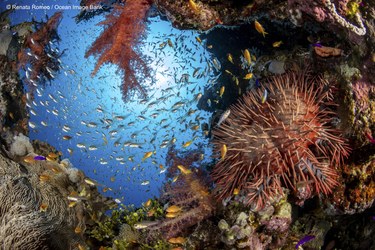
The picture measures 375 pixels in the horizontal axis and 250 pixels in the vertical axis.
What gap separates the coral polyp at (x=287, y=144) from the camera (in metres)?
3.63

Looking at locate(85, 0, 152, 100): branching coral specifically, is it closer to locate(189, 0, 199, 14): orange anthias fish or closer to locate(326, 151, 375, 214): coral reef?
locate(189, 0, 199, 14): orange anthias fish

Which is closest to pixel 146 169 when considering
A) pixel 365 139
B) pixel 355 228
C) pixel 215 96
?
pixel 215 96

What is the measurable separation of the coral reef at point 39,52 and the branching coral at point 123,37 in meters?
2.53

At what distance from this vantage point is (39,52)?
24.4 ft

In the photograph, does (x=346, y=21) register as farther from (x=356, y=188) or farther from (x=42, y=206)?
(x=42, y=206)

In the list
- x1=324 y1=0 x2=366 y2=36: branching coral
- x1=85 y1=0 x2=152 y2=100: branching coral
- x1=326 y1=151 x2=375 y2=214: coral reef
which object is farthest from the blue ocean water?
x1=324 y1=0 x2=366 y2=36: branching coral

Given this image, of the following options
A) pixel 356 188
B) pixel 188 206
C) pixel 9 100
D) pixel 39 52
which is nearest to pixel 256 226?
pixel 188 206

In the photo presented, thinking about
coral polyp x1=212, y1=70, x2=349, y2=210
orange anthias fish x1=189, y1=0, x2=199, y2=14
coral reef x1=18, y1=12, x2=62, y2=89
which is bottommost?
coral polyp x1=212, y1=70, x2=349, y2=210

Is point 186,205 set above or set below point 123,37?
below

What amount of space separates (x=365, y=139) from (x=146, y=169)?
29.3ft

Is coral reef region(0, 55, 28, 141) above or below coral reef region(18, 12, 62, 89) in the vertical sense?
below

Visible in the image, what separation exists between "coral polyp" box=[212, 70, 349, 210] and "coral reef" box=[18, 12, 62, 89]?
5.65 meters

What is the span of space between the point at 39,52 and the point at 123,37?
3.34 metres

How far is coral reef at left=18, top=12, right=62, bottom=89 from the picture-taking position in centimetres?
737
